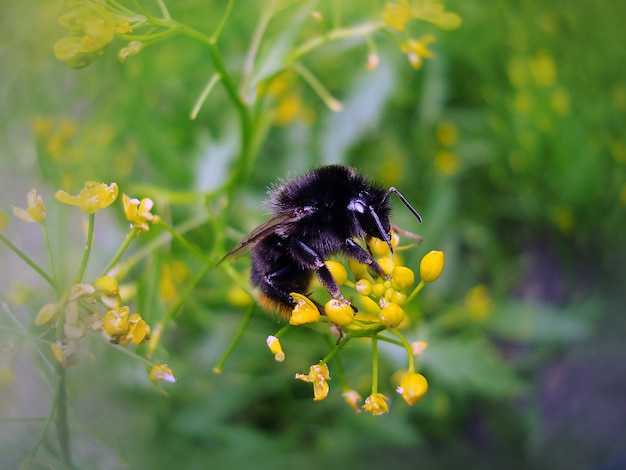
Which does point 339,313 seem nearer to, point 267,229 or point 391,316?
point 391,316

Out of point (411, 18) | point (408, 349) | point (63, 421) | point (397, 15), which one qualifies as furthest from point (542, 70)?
point (63, 421)

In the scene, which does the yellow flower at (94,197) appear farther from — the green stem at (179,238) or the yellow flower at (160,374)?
the yellow flower at (160,374)

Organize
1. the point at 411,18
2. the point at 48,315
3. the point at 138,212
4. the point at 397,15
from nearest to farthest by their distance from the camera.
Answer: the point at 48,315
the point at 138,212
the point at 397,15
the point at 411,18

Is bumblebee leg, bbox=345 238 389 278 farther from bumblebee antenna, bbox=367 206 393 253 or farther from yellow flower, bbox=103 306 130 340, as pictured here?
yellow flower, bbox=103 306 130 340

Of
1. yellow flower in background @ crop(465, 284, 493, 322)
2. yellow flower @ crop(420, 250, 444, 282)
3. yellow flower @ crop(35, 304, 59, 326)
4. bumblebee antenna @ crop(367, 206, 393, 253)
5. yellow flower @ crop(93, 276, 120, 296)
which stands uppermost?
bumblebee antenna @ crop(367, 206, 393, 253)

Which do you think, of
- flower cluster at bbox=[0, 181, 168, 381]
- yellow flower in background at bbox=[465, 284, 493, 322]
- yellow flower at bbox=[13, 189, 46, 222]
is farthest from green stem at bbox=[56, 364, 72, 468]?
yellow flower in background at bbox=[465, 284, 493, 322]

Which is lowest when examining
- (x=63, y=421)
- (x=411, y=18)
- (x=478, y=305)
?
(x=478, y=305)

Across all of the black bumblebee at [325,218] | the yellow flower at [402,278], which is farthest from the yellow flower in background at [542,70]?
the yellow flower at [402,278]

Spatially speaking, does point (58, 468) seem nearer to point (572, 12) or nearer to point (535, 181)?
point (535, 181)

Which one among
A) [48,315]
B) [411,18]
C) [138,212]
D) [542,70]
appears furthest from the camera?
[542,70]
